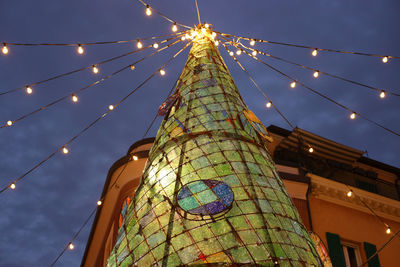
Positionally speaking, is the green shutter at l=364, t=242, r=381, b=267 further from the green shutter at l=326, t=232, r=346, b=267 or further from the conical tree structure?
the conical tree structure

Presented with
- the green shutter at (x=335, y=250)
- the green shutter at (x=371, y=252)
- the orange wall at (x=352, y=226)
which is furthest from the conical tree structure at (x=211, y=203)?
the green shutter at (x=371, y=252)

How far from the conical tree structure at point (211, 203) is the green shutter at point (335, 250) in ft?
24.2

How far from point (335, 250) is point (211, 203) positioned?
8.40m

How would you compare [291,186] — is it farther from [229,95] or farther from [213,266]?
[213,266]

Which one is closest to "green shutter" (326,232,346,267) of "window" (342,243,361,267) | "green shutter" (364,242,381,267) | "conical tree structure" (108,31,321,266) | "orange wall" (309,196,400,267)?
"orange wall" (309,196,400,267)

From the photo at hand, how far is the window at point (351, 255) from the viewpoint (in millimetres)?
9828

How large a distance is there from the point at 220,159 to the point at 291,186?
7.94 meters

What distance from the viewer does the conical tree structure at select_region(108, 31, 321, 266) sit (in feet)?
6.99

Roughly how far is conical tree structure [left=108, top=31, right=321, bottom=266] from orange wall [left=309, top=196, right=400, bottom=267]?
308 inches

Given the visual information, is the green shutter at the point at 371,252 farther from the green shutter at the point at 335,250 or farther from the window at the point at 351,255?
the green shutter at the point at 335,250

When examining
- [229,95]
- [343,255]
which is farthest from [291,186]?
[229,95]

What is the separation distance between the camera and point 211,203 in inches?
90.5

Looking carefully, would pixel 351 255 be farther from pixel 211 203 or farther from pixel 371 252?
pixel 211 203

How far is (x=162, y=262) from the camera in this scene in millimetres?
2105
